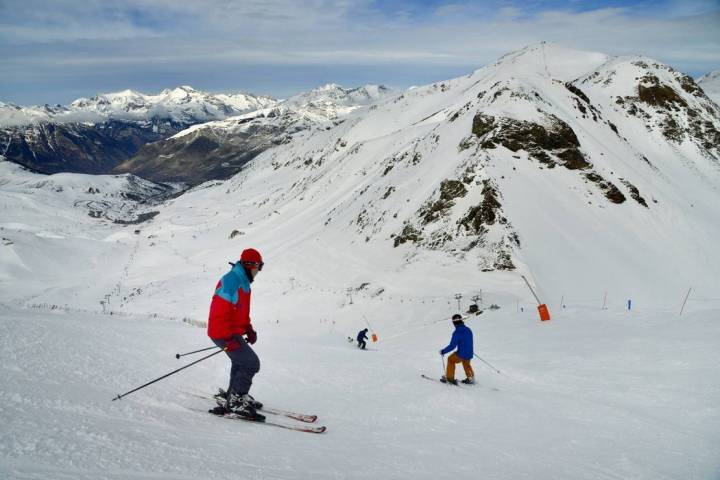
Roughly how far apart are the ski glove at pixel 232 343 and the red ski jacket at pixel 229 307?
Result: 0.05m

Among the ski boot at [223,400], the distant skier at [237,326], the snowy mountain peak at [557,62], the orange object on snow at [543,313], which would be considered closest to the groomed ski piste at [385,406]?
the ski boot at [223,400]

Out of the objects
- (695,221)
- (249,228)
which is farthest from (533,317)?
(249,228)

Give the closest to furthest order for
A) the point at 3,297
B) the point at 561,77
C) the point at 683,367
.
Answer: the point at 683,367 < the point at 3,297 < the point at 561,77

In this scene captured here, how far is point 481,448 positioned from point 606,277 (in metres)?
26.9

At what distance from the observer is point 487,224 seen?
3306 cm

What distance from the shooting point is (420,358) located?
50.2 ft

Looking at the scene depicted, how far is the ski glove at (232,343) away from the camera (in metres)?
6.98

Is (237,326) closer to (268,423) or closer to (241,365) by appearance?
(241,365)

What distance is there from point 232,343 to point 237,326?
0.25 m

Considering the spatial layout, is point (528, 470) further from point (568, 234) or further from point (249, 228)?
point (249, 228)

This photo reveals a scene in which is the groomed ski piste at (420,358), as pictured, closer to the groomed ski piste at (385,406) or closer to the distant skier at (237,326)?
the groomed ski piste at (385,406)

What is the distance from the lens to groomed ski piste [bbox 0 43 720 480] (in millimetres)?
5605

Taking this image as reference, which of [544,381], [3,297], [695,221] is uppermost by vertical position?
[695,221]

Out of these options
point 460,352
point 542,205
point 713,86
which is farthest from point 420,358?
point 713,86
